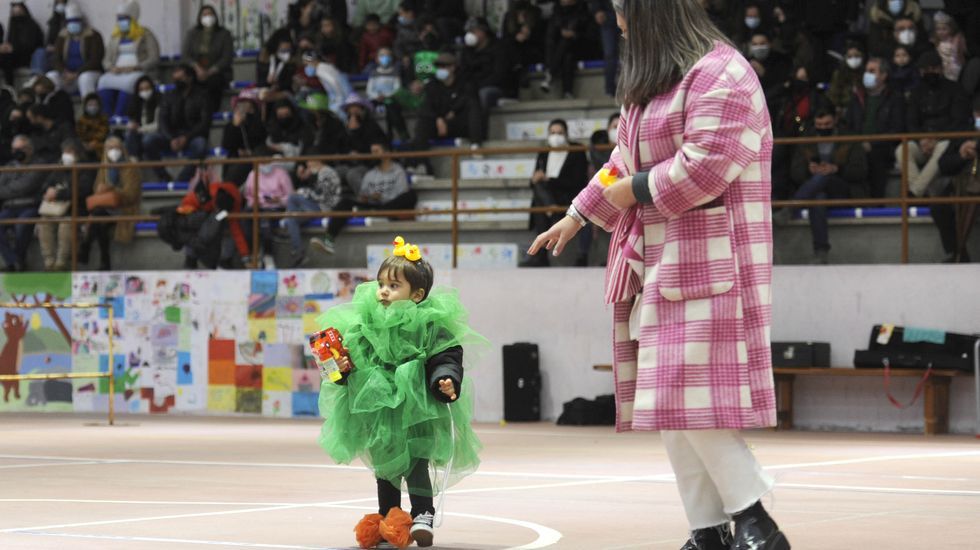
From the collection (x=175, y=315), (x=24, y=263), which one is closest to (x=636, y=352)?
(x=175, y=315)

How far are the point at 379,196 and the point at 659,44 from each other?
507 inches

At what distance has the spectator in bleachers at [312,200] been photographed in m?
17.5

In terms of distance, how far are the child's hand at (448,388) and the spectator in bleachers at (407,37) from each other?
13996 mm

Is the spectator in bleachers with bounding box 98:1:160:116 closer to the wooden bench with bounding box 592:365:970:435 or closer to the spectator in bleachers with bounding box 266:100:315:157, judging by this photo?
the spectator in bleachers with bounding box 266:100:315:157

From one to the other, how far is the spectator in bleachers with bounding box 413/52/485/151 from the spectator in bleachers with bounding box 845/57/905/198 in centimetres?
461

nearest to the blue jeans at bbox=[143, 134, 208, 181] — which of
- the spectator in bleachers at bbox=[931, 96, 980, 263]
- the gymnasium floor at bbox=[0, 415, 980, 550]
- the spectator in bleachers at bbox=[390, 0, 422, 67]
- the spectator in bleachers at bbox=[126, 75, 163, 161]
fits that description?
the spectator in bleachers at bbox=[126, 75, 163, 161]

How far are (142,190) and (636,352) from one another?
1588 cm

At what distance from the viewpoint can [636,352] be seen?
4711mm

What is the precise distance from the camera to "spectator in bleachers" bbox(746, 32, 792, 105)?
16.5 meters

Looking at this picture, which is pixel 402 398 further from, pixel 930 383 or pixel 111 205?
pixel 111 205

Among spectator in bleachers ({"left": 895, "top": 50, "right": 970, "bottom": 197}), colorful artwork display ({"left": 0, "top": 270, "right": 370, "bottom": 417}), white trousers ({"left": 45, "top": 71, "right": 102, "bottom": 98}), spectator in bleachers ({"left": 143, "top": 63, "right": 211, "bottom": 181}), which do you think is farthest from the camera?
white trousers ({"left": 45, "top": 71, "right": 102, "bottom": 98})

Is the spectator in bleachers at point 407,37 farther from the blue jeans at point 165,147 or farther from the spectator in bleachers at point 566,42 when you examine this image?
the blue jeans at point 165,147

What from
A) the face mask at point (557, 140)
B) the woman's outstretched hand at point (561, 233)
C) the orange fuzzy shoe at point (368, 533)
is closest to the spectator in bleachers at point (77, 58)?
the face mask at point (557, 140)

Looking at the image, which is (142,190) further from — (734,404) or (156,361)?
(734,404)
